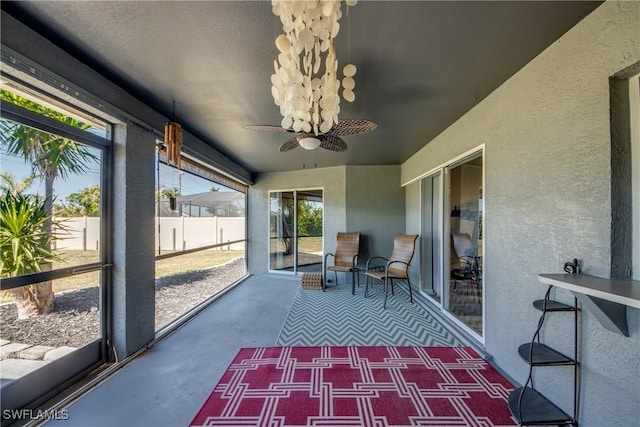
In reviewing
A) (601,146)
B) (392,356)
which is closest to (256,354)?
(392,356)

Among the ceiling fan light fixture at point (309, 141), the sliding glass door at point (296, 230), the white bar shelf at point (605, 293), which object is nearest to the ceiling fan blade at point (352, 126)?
the ceiling fan light fixture at point (309, 141)

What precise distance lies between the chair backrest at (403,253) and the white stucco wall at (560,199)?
5.14 ft

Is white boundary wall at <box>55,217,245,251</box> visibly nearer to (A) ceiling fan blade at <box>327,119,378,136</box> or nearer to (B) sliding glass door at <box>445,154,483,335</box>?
(A) ceiling fan blade at <box>327,119,378,136</box>

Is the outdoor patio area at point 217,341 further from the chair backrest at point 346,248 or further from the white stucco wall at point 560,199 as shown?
the white stucco wall at point 560,199

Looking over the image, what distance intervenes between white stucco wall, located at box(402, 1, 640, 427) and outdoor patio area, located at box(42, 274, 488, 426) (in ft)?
3.26

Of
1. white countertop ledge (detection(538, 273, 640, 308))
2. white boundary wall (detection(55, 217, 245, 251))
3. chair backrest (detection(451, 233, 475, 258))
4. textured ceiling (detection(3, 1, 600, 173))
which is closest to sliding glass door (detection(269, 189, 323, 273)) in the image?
white boundary wall (detection(55, 217, 245, 251))

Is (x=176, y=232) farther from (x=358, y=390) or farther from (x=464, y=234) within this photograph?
(x=464, y=234)

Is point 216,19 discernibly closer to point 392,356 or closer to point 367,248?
point 392,356

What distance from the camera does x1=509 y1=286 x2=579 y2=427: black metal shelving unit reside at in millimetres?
1364

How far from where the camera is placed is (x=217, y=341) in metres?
2.51

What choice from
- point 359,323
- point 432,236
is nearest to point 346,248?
point 432,236

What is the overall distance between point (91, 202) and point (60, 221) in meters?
0.26

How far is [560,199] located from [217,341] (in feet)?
10.2

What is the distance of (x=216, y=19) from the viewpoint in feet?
4.32
